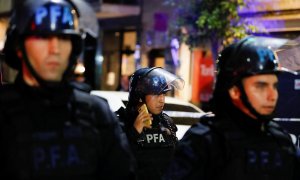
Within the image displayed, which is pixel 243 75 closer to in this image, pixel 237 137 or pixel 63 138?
pixel 237 137

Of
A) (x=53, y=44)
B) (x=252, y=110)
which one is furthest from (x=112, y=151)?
(x=252, y=110)

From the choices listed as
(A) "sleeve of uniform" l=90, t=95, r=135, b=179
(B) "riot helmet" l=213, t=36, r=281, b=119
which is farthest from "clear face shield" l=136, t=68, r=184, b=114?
(A) "sleeve of uniform" l=90, t=95, r=135, b=179

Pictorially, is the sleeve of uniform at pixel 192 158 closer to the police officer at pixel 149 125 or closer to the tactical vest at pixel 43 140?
the tactical vest at pixel 43 140

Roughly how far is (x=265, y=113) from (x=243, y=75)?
8.9 inches

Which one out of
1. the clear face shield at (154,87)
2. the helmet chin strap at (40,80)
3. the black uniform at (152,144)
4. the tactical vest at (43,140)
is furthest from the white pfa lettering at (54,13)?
the clear face shield at (154,87)

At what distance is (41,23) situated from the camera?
240cm

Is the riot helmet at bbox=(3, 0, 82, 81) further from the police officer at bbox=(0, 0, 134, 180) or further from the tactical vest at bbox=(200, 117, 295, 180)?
the tactical vest at bbox=(200, 117, 295, 180)

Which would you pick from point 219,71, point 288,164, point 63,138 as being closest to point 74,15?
point 63,138

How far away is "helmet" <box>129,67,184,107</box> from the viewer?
15.8 feet

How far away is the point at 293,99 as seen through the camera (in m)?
5.21

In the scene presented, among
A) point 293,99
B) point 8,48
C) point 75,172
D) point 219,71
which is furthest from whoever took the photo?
point 293,99

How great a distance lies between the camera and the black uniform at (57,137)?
2.29 meters

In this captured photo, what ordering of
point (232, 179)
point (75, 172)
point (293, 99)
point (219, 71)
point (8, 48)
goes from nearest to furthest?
point (75, 172)
point (8, 48)
point (232, 179)
point (219, 71)
point (293, 99)

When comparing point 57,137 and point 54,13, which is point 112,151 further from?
point 54,13
